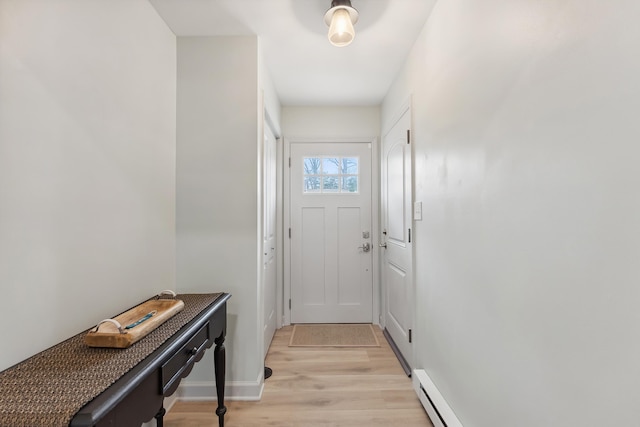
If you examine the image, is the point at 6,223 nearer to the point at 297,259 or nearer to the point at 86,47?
the point at 86,47

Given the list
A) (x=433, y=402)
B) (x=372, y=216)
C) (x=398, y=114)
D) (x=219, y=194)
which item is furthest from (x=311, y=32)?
(x=433, y=402)

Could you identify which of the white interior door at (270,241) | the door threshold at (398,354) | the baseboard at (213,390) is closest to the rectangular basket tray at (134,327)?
the baseboard at (213,390)

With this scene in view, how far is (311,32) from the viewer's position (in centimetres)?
190

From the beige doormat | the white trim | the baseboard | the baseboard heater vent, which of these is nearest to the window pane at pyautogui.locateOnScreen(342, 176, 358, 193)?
the white trim

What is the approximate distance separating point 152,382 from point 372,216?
2.49 meters

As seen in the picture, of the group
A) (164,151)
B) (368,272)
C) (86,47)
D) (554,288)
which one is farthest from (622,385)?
(368,272)

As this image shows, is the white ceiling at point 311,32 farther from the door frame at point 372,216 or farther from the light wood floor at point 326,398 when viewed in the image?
the light wood floor at point 326,398

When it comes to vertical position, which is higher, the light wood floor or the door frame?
the door frame

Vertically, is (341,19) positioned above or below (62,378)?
above

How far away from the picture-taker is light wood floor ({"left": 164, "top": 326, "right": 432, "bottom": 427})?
1707 millimetres

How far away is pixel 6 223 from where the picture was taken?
0.88 meters

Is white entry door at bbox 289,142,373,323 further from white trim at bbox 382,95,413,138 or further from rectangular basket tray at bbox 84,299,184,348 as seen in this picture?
rectangular basket tray at bbox 84,299,184,348

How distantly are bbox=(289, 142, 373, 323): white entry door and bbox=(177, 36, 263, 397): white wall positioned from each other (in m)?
1.23

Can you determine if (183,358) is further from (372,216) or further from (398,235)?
(372,216)
